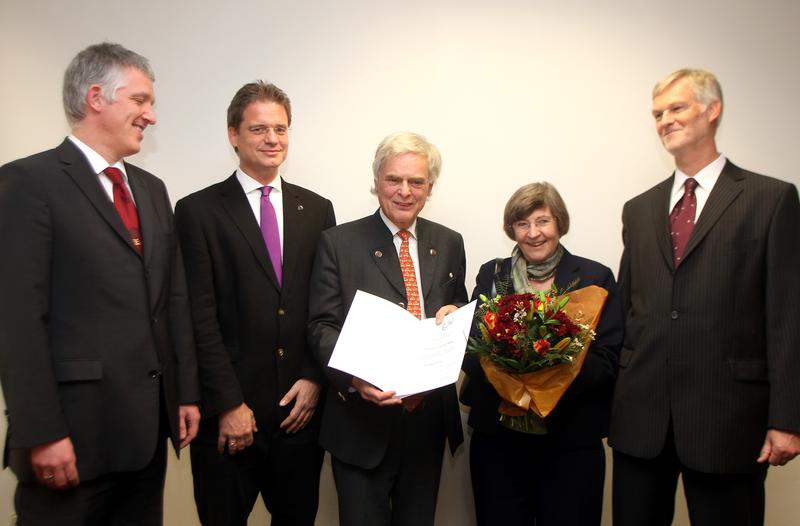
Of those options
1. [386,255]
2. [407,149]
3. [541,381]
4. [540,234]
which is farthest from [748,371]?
[407,149]

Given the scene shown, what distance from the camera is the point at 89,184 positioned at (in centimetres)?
189

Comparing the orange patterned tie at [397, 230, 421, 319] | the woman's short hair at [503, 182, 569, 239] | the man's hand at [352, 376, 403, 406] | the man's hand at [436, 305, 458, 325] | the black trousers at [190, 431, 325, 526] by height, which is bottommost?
the black trousers at [190, 431, 325, 526]

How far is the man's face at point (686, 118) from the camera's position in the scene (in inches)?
88.7

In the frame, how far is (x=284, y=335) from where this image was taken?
7.90 feet

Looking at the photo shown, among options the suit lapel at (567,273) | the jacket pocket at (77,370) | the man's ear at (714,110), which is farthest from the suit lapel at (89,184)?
the man's ear at (714,110)

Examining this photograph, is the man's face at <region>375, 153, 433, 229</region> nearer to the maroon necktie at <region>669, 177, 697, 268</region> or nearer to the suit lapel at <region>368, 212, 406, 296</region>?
the suit lapel at <region>368, 212, 406, 296</region>

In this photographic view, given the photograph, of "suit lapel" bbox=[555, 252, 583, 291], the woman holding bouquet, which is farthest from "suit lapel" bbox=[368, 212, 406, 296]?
"suit lapel" bbox=[555, 252, 583, 291]

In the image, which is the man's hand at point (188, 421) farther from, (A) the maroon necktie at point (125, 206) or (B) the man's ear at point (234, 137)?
(B) the man's ear at point (234, 137)

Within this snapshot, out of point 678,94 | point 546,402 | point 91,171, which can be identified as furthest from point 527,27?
point 91,171

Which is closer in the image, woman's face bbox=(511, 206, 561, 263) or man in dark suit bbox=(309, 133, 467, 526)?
man in dark suit bbox=(309, 133, 467, 526)

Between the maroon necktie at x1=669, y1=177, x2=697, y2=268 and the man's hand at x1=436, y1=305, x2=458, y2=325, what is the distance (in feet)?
2.72

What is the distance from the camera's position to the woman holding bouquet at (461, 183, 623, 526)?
7.65 feet

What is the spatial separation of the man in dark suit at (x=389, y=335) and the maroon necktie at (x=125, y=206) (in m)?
0.66

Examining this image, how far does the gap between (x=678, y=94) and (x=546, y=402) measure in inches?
49.1
